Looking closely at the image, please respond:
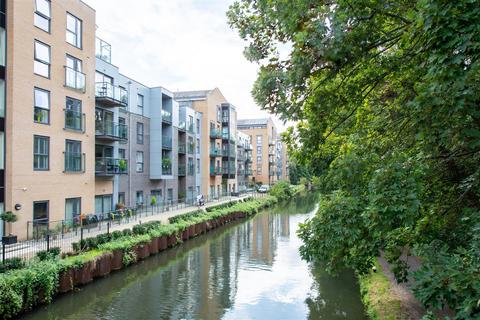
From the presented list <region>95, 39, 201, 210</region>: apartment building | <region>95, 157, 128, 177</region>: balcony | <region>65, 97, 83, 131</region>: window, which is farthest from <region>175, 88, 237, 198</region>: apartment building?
<region>65, 97, 83, 131</region>: window

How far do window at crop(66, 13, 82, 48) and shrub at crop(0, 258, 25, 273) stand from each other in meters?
13.4

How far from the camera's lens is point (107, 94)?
24.6 metres

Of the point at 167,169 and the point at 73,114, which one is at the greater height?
the point at 73,114

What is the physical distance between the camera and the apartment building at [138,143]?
25.3 metres

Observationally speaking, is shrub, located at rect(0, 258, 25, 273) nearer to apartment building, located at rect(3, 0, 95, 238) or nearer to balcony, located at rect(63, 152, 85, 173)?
apartment building, located at rect(3, 0, 95, 238)

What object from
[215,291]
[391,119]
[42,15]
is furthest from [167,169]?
[391,119]

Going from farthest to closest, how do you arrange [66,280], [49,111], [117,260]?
[49,111] → [117,260] → [66,280]

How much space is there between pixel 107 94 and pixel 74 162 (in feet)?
17.9

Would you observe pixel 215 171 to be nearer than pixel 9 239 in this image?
No

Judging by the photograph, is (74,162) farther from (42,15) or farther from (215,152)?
(215,152)

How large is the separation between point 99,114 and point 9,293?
15913 millimetres

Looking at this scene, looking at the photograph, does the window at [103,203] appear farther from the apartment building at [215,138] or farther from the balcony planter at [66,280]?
the apartment building at [215,138]

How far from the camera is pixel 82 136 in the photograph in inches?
866

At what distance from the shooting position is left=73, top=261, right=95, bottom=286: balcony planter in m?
14.1
